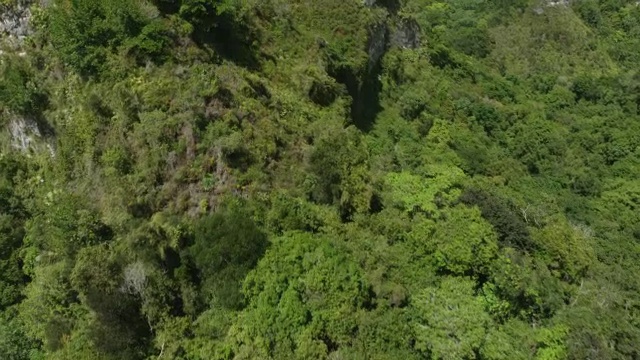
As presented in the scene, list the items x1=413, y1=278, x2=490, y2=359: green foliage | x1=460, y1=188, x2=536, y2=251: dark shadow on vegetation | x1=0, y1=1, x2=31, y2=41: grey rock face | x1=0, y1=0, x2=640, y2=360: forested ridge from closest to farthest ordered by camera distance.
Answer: x1=413, y1=278, x2=490, y2=359: green foliage → x1=0, y1=0, x2=640, y2=360: forested ridge → x1=460, y1=188, x2=536, y2=251: dark shadow on vegetation → x1=0, y1=1, x2=31, y2=41: grey rock face

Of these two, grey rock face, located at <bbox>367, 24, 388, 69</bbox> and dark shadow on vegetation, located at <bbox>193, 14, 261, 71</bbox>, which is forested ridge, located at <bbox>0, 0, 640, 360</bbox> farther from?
grey rock face, located at <bbox>367, 24, 388, 69</bbox>

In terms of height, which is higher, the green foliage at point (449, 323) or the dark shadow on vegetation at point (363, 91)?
the dark shadow on vegetation at point (363, 91)

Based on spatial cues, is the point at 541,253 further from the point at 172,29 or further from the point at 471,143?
the point at 172,29

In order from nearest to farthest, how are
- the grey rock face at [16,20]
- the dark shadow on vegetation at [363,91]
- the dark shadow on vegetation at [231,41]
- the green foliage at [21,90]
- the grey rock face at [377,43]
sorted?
the dark shadow on vegetation at [231,41]
the green foliage at [21,90]
the grey rock face at [16,20]
the dark shadow on vegetation at [363,91]
the grey rock face at [377,43]

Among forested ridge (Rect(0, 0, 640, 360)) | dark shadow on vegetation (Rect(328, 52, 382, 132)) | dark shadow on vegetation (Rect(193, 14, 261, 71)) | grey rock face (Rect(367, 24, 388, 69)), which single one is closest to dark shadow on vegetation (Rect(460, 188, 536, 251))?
forested ridge (Rect(0, 0, 640, 360))

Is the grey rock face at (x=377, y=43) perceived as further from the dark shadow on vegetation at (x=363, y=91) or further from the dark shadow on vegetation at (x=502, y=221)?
the dark shadow on vegetation at (x=502, y=221)

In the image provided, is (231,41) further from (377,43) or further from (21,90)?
(377,43)

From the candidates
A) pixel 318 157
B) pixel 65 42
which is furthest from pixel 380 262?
pixel 65 42

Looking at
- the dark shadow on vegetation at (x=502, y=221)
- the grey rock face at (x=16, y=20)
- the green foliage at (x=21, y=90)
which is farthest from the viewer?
the grey rock face at (x=16, y=20)

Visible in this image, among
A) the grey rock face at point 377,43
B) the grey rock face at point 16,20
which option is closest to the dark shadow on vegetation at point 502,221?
the grey rock face at point 377,43
